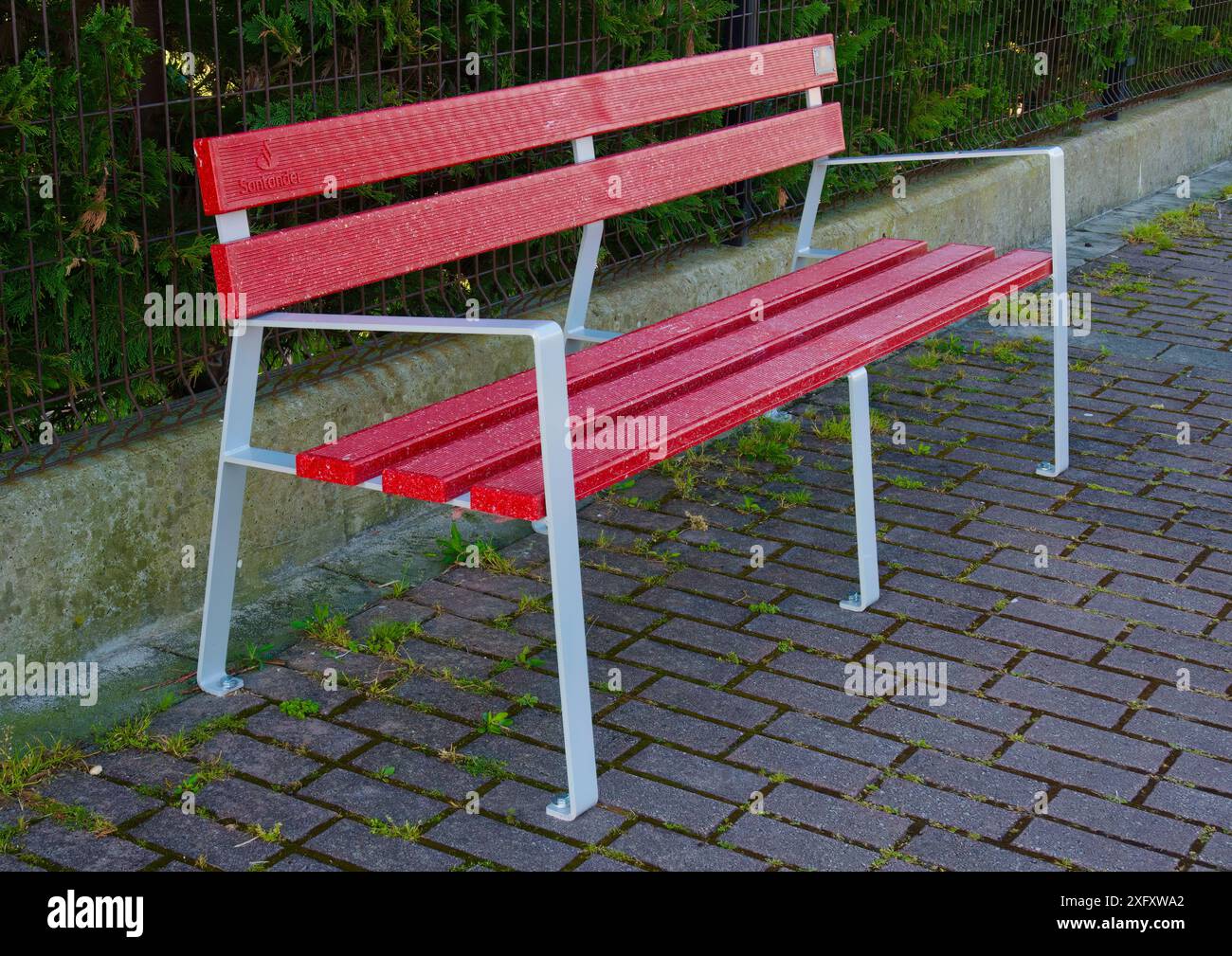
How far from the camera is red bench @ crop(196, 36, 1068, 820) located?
3240 mm

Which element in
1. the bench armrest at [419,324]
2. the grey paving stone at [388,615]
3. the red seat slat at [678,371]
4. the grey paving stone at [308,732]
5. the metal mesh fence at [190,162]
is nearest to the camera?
the bench armrest at [419,324]

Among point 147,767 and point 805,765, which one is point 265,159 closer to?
point 147,767

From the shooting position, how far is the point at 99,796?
3.33 meters

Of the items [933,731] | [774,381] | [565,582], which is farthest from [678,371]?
[933,731]

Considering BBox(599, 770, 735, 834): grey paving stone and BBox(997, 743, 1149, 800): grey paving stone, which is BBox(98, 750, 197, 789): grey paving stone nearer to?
BBox(599, 770, 735, 834): grey paving stone

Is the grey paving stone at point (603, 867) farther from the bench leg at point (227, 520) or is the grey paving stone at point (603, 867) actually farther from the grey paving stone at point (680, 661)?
the bench leg at point (227, 520)

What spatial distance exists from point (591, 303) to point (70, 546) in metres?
2.07

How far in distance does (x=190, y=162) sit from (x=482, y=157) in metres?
0.76

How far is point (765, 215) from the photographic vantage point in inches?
250

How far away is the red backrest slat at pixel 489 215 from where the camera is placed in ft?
11.4

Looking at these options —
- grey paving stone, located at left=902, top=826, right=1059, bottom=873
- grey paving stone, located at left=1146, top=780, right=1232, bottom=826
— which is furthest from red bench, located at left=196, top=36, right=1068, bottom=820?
grey paving stone, located at left=1146, top=780, right=1232, bottom=826

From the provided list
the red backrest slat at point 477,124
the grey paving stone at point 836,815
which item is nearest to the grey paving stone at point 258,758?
the grey paving stone at point 836,815

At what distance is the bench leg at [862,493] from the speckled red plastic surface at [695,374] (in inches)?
3.1
